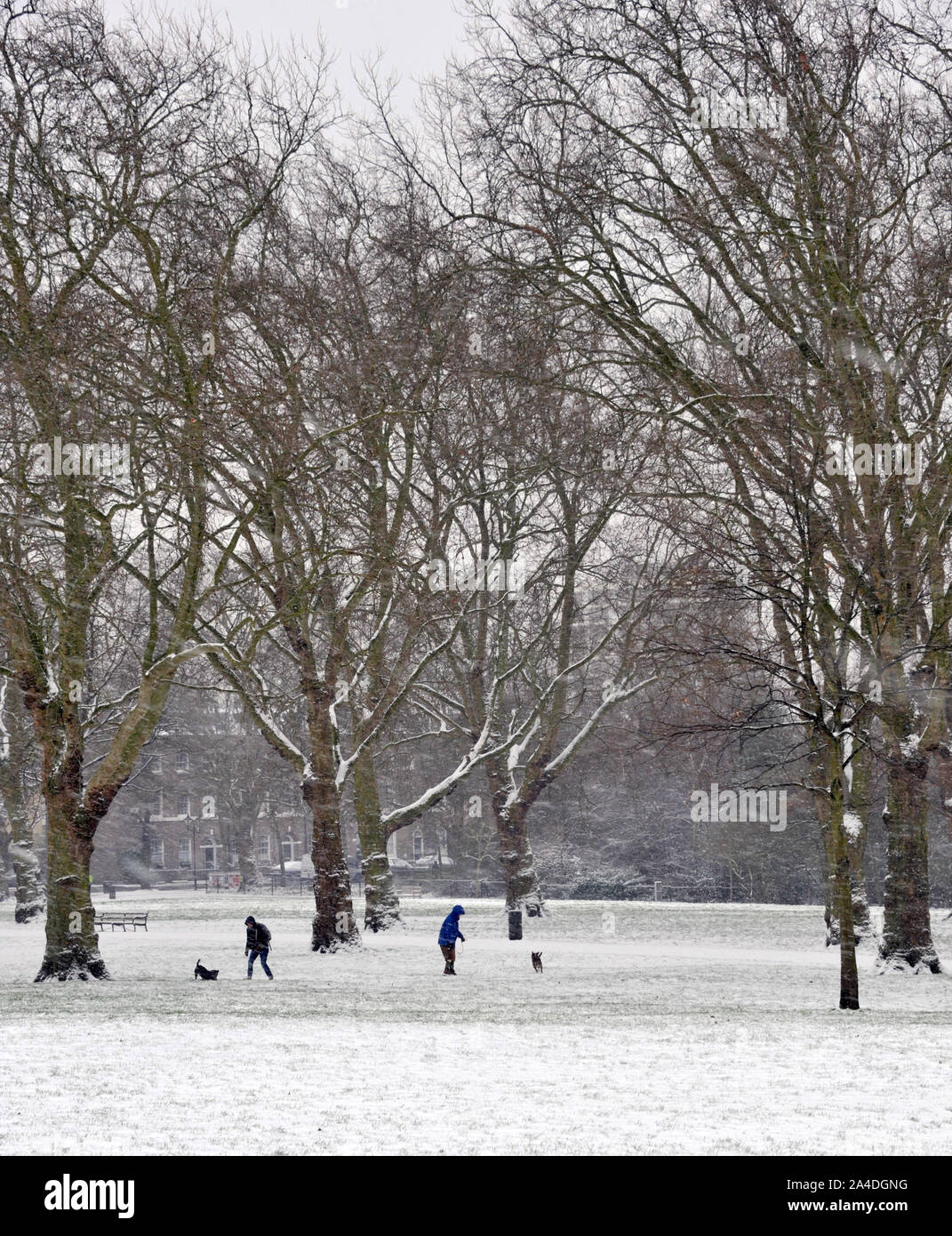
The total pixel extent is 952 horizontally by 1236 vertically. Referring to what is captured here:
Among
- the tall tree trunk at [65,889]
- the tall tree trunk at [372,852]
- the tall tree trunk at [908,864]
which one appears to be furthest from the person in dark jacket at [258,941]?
the tall tree trunk at [908,864]

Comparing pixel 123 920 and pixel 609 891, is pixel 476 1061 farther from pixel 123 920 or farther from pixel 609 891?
pixel 609 891

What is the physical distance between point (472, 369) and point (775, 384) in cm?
469

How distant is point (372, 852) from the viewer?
3209cm

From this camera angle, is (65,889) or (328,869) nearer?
(65,889)

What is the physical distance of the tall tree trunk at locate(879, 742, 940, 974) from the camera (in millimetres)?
20391

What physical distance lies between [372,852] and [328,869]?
5.92 metres

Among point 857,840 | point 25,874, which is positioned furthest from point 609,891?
point 857,840

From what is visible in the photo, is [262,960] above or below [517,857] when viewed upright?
below

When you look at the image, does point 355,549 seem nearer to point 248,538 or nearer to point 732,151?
point 248,538

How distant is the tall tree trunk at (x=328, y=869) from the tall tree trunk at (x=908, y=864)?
10580mm

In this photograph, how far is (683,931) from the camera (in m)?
34.0

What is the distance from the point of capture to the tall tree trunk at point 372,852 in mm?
31766

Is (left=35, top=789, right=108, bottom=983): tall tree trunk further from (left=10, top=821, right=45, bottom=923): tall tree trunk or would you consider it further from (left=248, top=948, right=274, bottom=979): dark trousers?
(left=10, top=821, right=45, bottom=923): tall tree trunk
